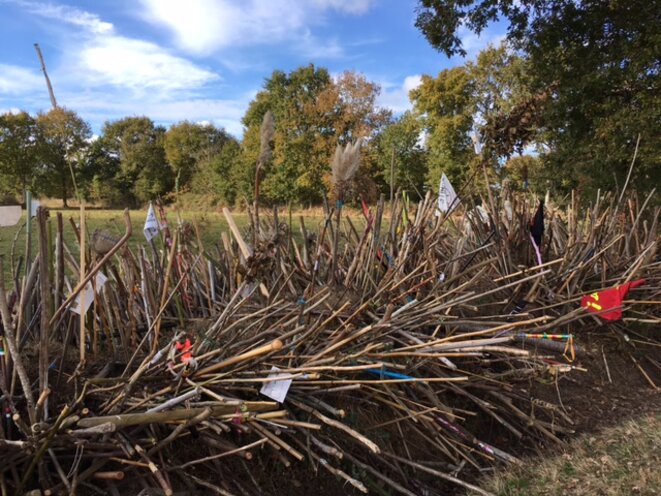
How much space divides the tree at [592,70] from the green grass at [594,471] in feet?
22.7

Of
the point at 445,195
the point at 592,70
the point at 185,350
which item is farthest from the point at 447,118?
the point at 185,350

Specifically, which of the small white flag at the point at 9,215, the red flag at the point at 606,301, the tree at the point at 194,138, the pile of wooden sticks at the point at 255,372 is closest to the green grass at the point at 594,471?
the pile of wooden sticks at the point at 255,372

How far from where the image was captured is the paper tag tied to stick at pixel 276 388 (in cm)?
215

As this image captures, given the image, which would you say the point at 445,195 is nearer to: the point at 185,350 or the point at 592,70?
the point at 185,350

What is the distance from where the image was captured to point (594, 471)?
8.95ft

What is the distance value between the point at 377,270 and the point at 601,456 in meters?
1.68

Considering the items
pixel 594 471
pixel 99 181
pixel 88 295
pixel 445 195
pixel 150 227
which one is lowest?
pixel 594 471

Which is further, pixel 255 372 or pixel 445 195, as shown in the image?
pixel 445 195

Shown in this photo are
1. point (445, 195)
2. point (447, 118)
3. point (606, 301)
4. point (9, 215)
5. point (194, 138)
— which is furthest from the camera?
point (194, 138)

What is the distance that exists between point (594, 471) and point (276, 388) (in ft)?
5.80

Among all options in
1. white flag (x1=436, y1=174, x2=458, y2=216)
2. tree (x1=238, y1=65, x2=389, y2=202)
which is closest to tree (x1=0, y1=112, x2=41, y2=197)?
tree (x1=238, y1=65, x2=389, y2=202)

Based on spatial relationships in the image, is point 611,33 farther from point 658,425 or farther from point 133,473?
point 133,473

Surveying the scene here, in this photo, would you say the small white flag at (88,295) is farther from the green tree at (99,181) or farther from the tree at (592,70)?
the tree at (592,70)

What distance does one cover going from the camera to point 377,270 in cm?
360
